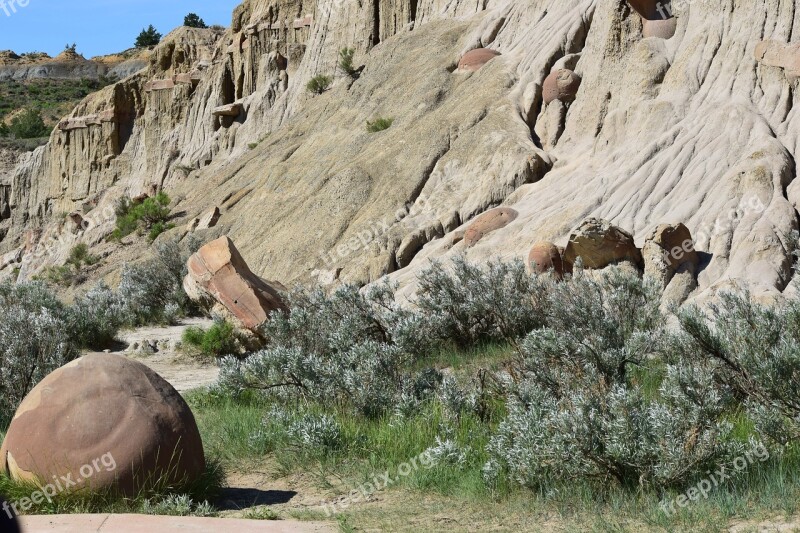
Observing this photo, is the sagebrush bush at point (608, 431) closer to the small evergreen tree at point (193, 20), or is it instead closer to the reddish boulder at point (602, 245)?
the reddish boulder at point (602, 245)

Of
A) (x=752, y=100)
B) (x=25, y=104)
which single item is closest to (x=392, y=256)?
(x=752, y=100)

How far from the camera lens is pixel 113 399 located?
231 inches

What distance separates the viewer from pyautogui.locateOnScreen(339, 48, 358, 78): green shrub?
28.9 metres

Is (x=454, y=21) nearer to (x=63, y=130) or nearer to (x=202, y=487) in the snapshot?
(x=202, y=487)

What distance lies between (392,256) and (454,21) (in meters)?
10.9

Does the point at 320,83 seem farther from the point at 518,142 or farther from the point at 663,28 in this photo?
the point at 663,28

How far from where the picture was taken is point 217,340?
44.3 ft

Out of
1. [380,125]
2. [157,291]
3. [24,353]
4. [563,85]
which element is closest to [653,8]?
[563,85]

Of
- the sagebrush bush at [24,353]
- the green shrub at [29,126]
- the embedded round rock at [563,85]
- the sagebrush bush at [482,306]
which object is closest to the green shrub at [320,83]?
the embedded round rock at [563,85]

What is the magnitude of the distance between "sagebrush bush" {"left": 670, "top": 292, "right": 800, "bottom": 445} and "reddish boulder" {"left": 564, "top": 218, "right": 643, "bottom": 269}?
5115mm

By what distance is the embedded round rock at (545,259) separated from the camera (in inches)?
536

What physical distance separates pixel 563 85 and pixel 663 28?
2405 mm

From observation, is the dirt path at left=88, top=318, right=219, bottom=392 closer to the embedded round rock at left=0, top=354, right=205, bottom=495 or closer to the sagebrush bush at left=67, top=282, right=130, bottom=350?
the sagebrush bush at left=67, top=282, right=130, bottom=350

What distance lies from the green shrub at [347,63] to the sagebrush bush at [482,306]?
61.0 ft
